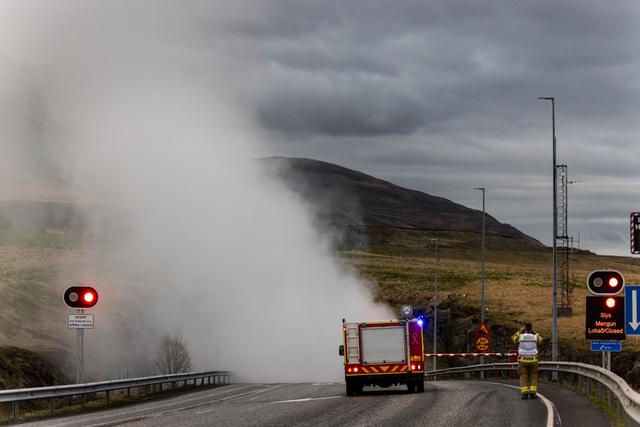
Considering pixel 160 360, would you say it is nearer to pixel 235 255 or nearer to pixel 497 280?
pixel 235 255

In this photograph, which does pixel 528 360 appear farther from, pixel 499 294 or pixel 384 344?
pixel 499 294

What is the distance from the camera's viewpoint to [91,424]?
20.1m

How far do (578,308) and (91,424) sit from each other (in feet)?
199

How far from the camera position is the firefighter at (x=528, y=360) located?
983 inches

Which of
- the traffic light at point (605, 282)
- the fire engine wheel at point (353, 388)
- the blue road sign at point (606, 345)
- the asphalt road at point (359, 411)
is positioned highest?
the traffic light at point (605, 282)

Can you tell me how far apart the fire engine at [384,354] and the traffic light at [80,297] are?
8681 mm

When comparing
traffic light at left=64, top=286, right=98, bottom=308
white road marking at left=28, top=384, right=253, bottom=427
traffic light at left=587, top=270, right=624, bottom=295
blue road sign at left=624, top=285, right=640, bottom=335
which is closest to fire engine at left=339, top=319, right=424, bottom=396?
white road marking at left=28, top=384, right=253, bottom=427

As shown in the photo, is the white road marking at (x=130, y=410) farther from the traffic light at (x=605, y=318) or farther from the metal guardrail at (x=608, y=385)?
the metal guardrail at (x=608, y=385)

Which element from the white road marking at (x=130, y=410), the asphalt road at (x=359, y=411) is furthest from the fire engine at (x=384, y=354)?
the white road marking at (x=130, y=410)

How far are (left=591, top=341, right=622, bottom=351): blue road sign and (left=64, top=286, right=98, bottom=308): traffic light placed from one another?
470 inches

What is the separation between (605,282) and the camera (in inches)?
847

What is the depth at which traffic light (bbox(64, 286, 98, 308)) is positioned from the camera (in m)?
25.6

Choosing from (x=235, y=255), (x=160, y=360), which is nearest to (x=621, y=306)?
(x=160, y=360)

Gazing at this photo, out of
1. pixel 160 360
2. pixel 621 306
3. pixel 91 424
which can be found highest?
pixel 621 306
